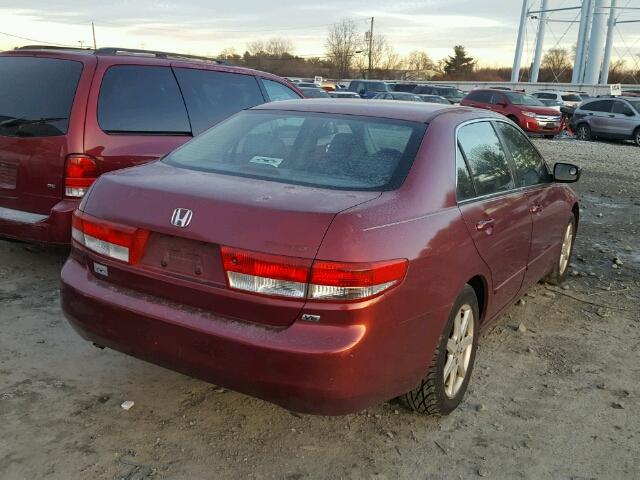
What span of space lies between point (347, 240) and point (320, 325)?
35cm

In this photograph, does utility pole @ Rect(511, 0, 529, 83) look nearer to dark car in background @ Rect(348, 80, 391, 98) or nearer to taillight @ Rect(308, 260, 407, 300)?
dark car in background @ Rect(348, 80, 391, 98)

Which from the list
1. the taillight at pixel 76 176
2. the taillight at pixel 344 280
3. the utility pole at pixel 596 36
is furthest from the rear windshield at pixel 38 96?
the utility pole at pixel 596 36

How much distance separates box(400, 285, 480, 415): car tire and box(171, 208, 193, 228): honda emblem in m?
1.29

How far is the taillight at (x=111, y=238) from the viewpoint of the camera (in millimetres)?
2871

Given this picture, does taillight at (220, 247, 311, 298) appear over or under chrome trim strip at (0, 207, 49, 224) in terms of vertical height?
over

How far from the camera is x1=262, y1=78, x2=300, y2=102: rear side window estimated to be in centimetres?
683

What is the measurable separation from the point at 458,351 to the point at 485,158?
1.17 metres

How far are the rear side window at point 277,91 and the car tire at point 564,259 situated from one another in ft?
9.72

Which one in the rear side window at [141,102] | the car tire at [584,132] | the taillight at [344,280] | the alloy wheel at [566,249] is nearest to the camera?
the taillight at [344,280]

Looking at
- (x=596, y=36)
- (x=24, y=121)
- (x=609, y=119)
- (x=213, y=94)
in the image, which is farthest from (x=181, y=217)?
(x=596, y=36)

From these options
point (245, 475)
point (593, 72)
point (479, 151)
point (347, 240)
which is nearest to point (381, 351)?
point (347, 240)

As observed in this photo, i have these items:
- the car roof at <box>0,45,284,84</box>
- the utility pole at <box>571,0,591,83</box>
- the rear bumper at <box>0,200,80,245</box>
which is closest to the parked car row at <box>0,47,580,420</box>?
the rear bumper at <box>0,200,80,245</box>

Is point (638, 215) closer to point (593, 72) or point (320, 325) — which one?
point (320, 325)

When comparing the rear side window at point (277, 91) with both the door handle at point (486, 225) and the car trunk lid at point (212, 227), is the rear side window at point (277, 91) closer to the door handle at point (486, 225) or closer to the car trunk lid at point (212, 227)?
the door handle at point (486, 225)
